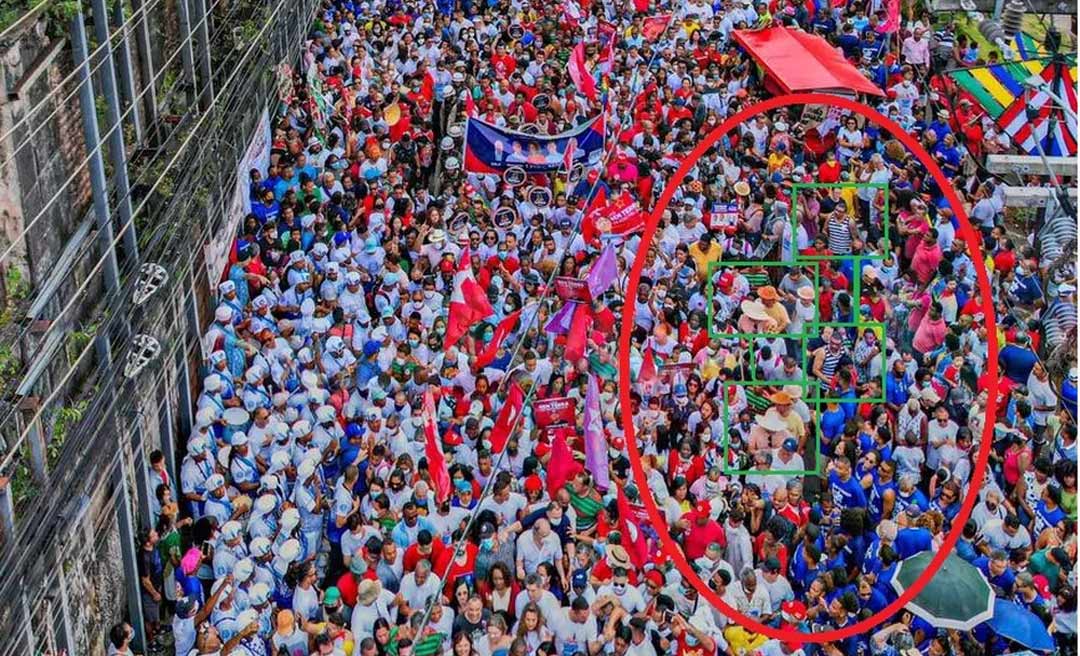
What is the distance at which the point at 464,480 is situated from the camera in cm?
1359

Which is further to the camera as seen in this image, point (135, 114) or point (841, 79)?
point (841, 79)

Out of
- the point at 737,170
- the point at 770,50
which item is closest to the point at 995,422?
the point at 737,170

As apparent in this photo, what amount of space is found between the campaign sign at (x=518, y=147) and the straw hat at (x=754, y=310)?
3.15 meters

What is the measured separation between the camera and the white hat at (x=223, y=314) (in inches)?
609

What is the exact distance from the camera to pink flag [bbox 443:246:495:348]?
15.8 metres

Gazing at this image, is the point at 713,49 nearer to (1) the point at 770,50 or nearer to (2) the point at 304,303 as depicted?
(1) the point at 770,50

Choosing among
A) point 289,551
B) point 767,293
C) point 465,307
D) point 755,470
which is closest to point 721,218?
point 767,293

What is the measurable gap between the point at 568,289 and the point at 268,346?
8.99 ft

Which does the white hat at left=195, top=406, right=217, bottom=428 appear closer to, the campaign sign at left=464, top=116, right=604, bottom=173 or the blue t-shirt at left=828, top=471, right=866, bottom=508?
the blue t-shirt at left=828, top=471, right=866, bottom=508

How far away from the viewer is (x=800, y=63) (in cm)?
2192

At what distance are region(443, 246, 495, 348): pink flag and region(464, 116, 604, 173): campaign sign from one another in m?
2.71

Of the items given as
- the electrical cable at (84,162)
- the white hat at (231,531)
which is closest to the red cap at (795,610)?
the white hat at (231,531)

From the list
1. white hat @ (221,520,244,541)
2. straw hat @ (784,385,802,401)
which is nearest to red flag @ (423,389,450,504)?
white hat @ (221,520,244,541)

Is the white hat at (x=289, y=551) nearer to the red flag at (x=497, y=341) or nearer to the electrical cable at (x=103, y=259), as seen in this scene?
the electrical cable at (x=103, y=259)
